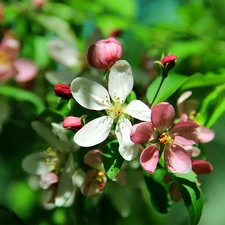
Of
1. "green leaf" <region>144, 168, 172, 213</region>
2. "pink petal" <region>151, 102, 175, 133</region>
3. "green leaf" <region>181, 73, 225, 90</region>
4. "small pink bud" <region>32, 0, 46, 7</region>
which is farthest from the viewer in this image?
"small pink bud" <region>32, 0, 46, 7</region>

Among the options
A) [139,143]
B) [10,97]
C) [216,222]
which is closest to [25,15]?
[10,97]

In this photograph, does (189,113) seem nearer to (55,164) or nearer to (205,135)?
(205,135)

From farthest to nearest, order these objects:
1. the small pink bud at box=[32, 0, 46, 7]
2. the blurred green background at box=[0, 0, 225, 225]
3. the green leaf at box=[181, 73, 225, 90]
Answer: the small pink bud at box=[32, 0, 46, 7] < the blurred green background at box=[0, 0, 225, 225] < the green leaf at box=[181, 73, 225, 90]

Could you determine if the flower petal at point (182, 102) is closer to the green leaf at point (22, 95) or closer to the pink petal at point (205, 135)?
the pink petal at point (205, 135)

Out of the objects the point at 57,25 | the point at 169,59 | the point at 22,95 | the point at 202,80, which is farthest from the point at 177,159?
the point at 57,25

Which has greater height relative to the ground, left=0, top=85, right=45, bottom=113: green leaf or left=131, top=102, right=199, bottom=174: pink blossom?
left=131, top=102, right=199, bottom=174: pink blossom

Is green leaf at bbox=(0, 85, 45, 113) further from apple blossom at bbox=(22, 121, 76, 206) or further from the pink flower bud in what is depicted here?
the pink flower bud

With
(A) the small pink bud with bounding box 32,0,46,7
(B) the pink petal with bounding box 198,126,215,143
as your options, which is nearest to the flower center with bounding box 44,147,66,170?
(B) the pink petal with bounding box 198,126,215,143
